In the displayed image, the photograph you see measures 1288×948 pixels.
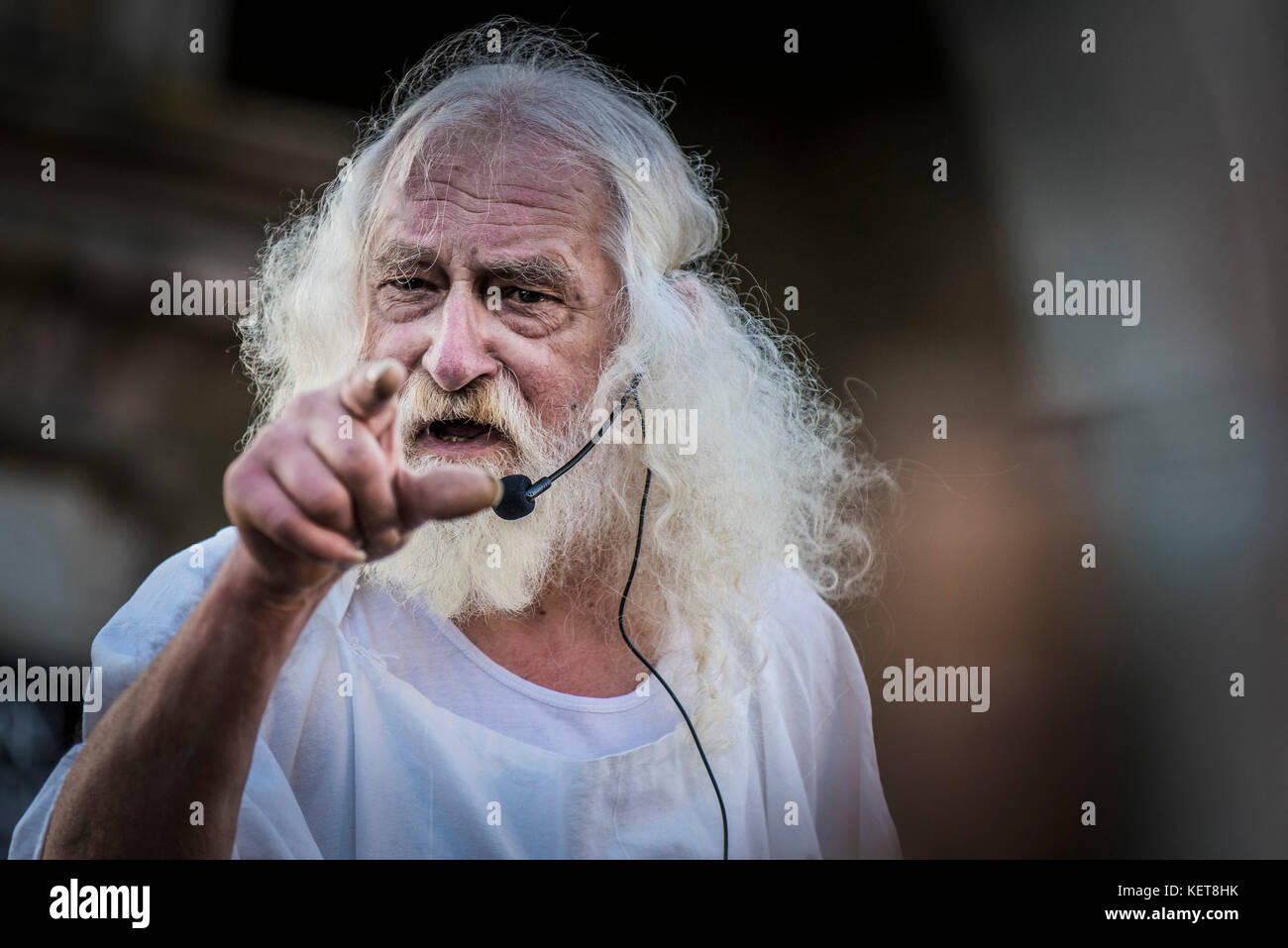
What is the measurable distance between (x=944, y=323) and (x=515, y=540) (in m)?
1.12

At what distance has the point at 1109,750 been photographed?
2115 millimetres

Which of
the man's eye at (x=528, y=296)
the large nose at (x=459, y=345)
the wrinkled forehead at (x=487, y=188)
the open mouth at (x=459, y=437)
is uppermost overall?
the wrinkled forehead at (x=487, y=188)

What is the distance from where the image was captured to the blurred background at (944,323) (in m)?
1.98

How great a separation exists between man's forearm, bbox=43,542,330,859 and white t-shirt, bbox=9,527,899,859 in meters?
0.13

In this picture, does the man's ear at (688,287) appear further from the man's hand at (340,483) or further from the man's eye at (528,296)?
the man's hand at (340,483)

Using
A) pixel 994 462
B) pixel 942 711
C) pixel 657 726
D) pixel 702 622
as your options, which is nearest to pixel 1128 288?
pixel 994 462

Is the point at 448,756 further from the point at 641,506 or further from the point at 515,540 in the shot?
the point at 641,506

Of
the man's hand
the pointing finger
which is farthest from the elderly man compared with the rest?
the pointing finger

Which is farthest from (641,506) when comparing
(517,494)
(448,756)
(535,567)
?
(448,756)

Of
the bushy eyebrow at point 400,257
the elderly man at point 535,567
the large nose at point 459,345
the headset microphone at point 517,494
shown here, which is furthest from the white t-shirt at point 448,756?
the bushy eyebrow at point 400,257

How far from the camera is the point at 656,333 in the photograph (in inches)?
81.4

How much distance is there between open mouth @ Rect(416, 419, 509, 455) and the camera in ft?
6.09

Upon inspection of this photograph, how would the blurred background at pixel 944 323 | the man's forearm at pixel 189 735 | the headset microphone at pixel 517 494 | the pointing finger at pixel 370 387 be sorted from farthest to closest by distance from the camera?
the blurred background at pixel 944 323
the headset microphone at pixel 517 494
the man's forearm at pixel 189 735
the pointing finger at pixel 370 387

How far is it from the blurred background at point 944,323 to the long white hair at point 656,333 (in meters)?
0.08
